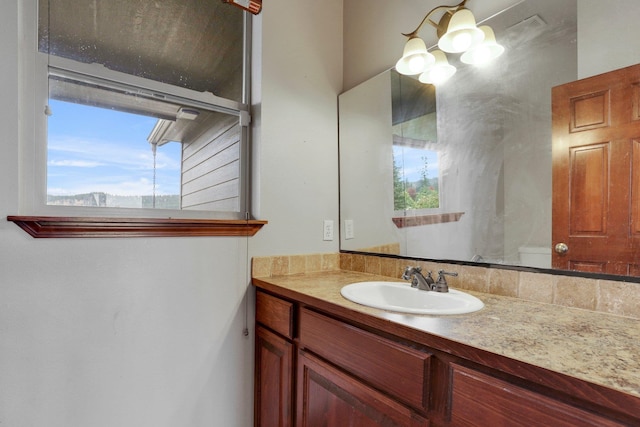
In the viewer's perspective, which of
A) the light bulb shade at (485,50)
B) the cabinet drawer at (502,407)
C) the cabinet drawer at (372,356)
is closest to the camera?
the cabinet drawer at (502,407)

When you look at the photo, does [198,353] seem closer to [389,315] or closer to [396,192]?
[389,315]

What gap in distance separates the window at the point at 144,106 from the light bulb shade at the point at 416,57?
784 mm

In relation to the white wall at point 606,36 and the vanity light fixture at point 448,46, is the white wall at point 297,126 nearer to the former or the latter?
the vanity light fixture at point 448,46

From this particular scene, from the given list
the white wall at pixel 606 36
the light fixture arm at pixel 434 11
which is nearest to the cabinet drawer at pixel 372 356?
the white wall at pixel 606 36

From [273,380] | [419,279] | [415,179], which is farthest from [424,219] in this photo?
[273,380]

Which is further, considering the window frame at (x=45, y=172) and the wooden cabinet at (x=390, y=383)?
the window frame at (x=45, y=172)

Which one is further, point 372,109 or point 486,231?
point 372,109

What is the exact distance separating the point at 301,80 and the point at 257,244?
0.88 m

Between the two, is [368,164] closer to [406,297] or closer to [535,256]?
[406,297]

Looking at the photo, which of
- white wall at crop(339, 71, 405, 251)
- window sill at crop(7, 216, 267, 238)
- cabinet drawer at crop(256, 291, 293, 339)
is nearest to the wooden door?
white wall at crop(339, 71, 405, 251)

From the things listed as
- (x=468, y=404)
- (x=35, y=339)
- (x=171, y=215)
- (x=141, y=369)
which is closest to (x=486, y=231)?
(x=468, y=404)

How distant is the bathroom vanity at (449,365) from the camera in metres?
0.57

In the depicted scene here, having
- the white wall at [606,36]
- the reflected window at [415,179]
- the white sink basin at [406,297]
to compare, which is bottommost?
the white sink basin at [406,297]

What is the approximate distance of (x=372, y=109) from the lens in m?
1.71
